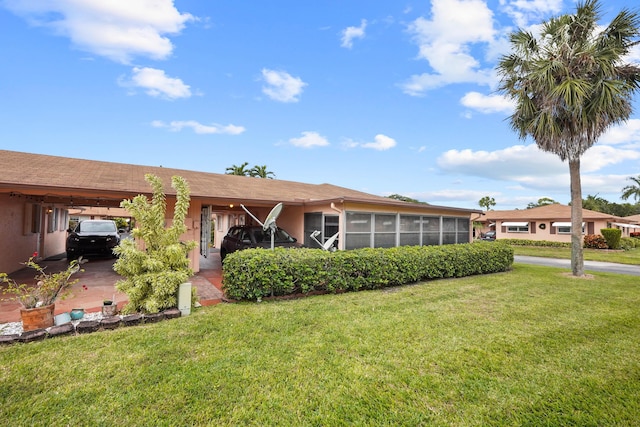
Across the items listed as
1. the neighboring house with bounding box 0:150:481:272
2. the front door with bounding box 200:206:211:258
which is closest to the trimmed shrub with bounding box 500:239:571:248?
the neighboring house with bounding box 0:150:481:272

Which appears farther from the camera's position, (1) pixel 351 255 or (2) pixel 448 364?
(1) pixel 351 255

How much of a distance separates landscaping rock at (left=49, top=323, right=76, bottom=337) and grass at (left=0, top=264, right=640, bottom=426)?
1.04 feet

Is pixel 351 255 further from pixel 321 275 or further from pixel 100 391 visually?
pixel 100 391

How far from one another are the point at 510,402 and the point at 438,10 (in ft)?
39.8

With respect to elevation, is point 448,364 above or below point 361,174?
below

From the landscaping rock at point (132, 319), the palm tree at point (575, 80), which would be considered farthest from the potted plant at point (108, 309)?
the palm tree at point (575, 80)

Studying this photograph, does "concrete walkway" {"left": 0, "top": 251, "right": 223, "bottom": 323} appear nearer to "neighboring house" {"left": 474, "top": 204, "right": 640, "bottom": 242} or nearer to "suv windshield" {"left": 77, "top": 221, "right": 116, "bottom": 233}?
"suv windshield" {"left": 77, "top": 221, "right": 116, "bottom": 233}

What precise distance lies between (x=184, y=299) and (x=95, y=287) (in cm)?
364

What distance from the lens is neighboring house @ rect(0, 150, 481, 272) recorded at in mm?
7332

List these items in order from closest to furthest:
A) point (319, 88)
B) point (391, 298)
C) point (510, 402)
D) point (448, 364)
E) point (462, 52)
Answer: point (510, 402) → point (448, 364) → point (391, 298) → point (462, 52) → point (319, 88)

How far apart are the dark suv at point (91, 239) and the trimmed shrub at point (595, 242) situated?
104ft

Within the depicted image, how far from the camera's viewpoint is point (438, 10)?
10.5 meters

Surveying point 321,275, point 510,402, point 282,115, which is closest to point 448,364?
point 510,402

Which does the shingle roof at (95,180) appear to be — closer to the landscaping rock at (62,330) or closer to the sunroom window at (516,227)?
the landscaping rock at (62,330)
